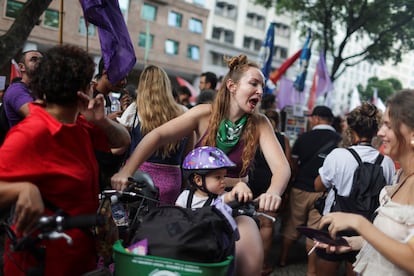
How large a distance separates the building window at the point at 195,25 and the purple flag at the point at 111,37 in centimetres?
3638

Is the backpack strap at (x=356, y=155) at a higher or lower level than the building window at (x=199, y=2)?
lower

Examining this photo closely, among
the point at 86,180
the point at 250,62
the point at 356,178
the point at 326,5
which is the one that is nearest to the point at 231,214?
the point at 86,180

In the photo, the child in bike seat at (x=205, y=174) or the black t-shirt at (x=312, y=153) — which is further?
the black t-shirt at (x=312, y=153)

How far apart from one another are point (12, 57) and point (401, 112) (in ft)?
17.5

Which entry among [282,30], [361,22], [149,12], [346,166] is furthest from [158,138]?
[282,30]

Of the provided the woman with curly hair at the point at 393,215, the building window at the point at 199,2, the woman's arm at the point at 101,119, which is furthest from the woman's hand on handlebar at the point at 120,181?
the building window at the point at 199,2

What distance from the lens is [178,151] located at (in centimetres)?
460

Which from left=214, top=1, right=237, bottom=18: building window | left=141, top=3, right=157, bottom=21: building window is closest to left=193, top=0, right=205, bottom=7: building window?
left=214, top=1, right=237, bottom=18: building window

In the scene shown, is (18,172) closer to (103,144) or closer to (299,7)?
(103,144)

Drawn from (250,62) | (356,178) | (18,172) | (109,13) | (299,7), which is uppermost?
(299,7)

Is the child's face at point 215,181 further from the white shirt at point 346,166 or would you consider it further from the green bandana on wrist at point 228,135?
the white shirt at point 346,166

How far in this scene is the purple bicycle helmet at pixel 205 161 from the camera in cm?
282

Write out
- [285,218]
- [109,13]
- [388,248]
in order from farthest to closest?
[285,218], [109,13], [388,248]

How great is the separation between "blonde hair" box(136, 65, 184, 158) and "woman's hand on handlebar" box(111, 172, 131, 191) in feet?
A: 6.93
